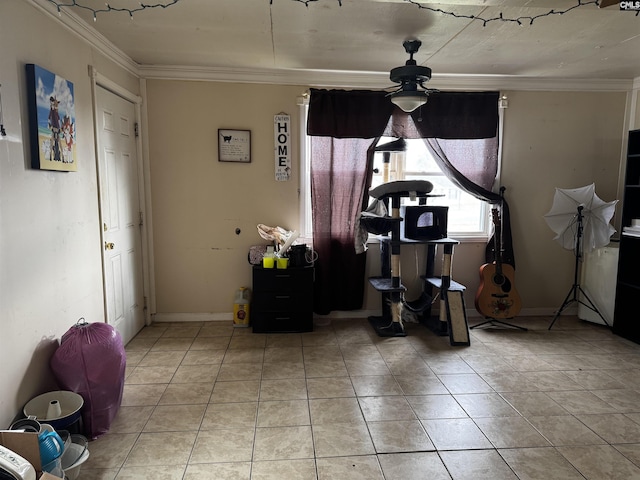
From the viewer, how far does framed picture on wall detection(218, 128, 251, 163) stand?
399 centimetres

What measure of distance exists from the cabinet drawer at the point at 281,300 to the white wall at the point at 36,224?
1.37 meters

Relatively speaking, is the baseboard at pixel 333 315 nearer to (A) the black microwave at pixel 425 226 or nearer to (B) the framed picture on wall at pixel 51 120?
(A) the black microwave at pixel 425 226

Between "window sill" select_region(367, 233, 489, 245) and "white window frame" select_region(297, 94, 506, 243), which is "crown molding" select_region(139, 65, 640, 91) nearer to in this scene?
"white window frame" select_region(297, 94, 506, 243)

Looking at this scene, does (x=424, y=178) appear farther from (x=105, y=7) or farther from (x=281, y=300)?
(x=105, y=7)

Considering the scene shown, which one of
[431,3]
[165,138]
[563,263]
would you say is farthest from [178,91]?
Answer: [563,263]

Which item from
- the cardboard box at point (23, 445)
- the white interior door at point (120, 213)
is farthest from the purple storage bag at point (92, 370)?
the white interior door at point (120, 213)

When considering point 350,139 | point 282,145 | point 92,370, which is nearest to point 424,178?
point 350,139

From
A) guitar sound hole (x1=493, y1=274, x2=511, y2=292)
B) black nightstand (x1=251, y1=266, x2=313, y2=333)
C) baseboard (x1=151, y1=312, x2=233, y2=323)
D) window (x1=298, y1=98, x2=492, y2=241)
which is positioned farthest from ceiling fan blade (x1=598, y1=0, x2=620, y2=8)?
baseboard (x1=151, y1=312, x2=233, y2=323)

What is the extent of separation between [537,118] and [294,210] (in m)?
2.55

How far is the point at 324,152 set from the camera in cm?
405

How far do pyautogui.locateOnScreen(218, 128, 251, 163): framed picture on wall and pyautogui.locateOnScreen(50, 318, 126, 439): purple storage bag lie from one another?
2.10m

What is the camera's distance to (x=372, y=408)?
262 centimetres

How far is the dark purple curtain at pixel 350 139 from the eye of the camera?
4.02 m

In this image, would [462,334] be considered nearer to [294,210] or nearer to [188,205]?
[294,210]
